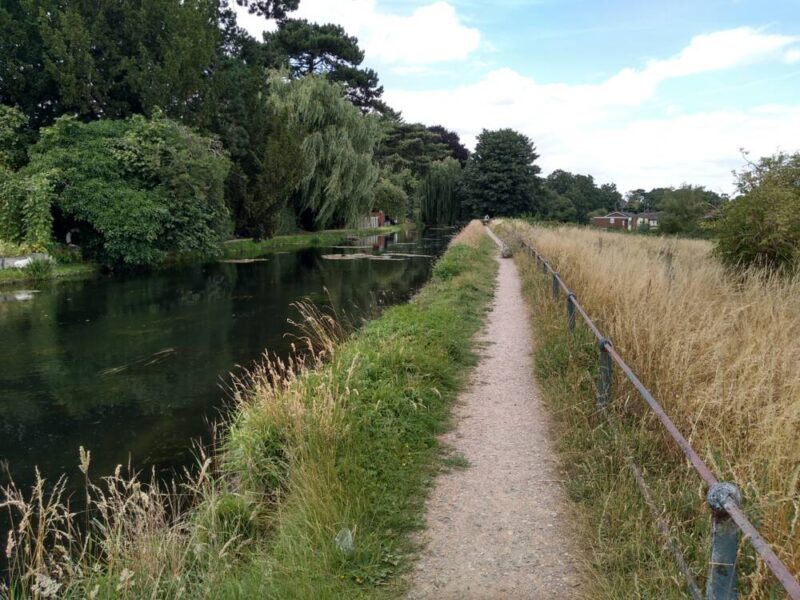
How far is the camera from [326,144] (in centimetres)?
3353

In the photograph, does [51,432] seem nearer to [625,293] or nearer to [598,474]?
[598,474]

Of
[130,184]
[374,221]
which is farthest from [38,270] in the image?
[374,221]

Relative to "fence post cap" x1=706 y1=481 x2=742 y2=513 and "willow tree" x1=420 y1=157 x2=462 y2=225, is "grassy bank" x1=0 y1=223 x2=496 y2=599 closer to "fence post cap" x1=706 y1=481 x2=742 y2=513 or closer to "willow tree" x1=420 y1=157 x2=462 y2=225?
"fence post cap" x1=706 y1=481 x2=742 y2=513

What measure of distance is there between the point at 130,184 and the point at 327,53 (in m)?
29.4

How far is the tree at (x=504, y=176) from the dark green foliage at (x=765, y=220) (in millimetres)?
53808

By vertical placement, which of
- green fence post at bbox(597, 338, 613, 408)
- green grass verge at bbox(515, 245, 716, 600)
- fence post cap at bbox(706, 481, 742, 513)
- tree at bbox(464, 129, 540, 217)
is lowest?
green grass verge at bbox(515, 245, 716, 600)

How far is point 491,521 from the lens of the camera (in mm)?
3658

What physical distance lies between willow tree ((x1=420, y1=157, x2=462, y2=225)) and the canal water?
159 ft

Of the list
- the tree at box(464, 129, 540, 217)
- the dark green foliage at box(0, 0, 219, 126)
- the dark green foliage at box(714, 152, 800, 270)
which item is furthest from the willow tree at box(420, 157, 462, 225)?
the dark green foliage at box(714, 152, 800, 270)

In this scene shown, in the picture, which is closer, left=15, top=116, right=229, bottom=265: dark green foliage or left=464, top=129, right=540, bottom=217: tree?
left=15, top=116, right=229, bottom=265: dark green foliage

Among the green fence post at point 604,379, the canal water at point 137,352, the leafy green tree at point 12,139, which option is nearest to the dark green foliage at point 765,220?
the green fence post at point 604,379

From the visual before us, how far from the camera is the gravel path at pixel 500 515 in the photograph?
305 cm

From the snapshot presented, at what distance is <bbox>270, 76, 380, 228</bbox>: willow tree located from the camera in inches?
1299

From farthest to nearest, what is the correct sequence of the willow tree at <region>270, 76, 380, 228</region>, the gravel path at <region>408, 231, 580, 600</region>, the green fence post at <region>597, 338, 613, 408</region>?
the willow tree at <region>270, 76, 380, 228</region> < the green fence post at <region>597, 338, 613, 408</region> < the gravel path at <region>408, 231, 580, 600</region>
